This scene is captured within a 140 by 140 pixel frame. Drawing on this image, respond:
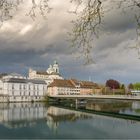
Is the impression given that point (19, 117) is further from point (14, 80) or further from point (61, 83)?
point (61, 83)

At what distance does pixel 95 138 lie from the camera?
20375mm

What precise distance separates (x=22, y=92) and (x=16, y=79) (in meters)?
3.60

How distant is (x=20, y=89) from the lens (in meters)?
75.3

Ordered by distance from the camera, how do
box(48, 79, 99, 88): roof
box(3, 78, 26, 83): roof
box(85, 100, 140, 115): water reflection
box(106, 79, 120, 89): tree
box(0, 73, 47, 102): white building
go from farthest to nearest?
1. box(106, 79, 120, 89): tree
2. box(48, 79, 99, 88): roof
3. box(3, 78, 26, 83): roof
4. box(0, 73, 47, 102): white building
5. box(85, 100, 140, 115): water reflection

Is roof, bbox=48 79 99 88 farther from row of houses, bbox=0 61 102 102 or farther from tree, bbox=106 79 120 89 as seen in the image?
tree, bbox=106 79 120 89

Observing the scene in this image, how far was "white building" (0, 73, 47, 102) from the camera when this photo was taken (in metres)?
72.8

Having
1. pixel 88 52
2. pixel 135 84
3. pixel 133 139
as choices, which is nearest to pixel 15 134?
pixel 133 139

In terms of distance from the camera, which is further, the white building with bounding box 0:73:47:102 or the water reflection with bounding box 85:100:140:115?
the white building with bounding box 0:73:47:102

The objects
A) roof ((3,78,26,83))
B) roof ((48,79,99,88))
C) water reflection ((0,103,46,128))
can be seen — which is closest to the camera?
water reflection ((0,103,46,128))

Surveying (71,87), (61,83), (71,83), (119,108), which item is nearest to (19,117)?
(119,108)

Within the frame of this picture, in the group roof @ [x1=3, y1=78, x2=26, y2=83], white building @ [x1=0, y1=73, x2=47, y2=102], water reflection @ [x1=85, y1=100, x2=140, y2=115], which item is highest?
roof @ [x1=3, y1=78, x2=26, y2=83]

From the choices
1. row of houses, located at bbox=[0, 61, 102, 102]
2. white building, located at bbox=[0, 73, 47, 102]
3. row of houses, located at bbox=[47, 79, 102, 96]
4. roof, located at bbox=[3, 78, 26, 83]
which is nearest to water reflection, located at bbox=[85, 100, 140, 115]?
row of houses, located at bbox=[47, 79, 102, 96]

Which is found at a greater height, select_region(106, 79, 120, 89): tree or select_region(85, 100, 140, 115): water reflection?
select_region(106, 79, 120, 89): tree

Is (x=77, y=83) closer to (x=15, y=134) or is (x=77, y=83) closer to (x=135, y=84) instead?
(x=135, y=84)
